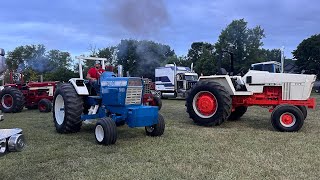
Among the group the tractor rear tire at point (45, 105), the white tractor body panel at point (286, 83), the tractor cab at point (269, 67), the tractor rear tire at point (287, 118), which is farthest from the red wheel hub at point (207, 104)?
the tractor rear tire at point (45, 105)

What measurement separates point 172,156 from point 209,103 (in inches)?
143

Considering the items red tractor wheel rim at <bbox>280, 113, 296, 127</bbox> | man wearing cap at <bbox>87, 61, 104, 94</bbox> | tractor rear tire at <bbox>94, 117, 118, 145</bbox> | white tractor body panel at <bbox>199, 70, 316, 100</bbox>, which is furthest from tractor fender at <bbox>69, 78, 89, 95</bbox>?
red tractor wheel rim at <bbox>280, 113, 296, 127</bbox>

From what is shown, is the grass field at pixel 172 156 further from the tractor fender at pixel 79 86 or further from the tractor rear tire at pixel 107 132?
the tractor fender at pixel 79 86

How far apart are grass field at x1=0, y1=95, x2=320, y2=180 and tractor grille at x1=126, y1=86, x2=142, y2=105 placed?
76cm

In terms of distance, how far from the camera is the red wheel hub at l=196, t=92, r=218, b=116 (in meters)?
8.87

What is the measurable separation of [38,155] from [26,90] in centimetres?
904

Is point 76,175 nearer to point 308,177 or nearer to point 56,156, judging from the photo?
point 56,156

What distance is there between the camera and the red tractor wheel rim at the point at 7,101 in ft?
43.6

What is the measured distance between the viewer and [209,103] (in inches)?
350

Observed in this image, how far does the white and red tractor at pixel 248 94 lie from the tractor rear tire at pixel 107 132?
3.15 meters

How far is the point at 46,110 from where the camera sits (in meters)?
12.8

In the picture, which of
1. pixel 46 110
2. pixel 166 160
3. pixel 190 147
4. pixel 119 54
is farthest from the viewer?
pixel 46 110

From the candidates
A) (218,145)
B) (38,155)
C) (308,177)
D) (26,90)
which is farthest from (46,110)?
(308,177)

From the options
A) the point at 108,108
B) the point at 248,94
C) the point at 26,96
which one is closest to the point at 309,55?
the point at 26,96
